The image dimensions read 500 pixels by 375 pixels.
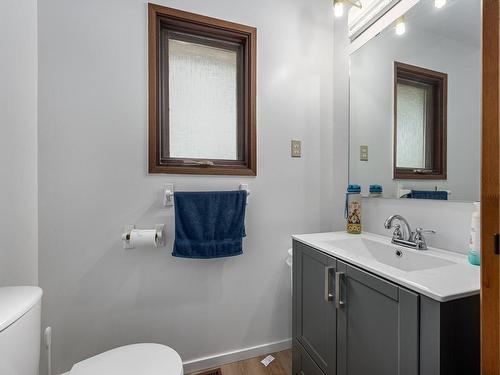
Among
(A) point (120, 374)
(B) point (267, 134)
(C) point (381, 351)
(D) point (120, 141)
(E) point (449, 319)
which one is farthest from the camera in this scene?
(B) point (267, 134)

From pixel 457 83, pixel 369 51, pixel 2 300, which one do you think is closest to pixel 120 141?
pixel 2 300

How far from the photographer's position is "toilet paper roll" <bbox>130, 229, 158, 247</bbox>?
4.13 feet

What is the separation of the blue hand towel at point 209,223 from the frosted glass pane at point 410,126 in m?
0.91

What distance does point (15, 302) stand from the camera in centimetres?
86

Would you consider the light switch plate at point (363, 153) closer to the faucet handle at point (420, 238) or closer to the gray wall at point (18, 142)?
the faucet handle at point (420, 238)

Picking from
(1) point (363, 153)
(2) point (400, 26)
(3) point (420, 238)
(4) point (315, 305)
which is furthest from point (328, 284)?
(2) point (400, 26)

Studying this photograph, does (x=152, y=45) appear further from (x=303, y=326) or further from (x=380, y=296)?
(x=303, y=326)

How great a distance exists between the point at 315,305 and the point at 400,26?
1517 mm

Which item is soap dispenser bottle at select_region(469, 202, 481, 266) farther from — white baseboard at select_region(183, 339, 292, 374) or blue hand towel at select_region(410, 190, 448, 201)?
white baseboard at select_region(183, 339, 292, 374)

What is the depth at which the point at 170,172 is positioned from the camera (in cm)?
140

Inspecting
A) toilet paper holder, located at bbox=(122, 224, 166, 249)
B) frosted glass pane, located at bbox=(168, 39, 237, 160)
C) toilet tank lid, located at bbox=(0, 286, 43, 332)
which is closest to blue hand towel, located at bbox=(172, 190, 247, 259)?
toilet paper holder, located at bbox=(122, 224, 166, 249)

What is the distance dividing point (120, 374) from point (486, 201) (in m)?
1.28

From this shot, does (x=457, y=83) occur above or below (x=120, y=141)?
above

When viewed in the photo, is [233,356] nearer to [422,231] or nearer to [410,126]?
[422,231]
